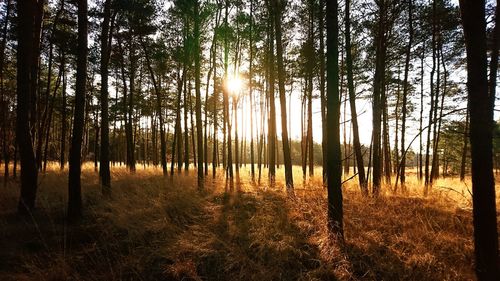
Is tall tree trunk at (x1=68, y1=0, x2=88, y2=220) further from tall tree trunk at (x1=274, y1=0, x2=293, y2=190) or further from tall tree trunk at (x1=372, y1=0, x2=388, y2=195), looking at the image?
tall tree trunk at (x1=372, y1=0, x2=388, y2=195)

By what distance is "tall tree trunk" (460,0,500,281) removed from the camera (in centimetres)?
313

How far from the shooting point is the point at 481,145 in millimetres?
3162

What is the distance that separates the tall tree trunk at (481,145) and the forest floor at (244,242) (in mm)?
672

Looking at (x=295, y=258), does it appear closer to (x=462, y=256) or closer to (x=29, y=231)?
(x=462, y=256)

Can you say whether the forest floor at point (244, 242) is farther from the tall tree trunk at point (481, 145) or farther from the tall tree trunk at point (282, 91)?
the tall tree trunk at point (282, 91)

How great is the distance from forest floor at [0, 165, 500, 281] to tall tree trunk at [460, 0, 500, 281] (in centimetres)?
67

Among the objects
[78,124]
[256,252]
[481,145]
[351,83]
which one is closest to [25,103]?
[78,124]

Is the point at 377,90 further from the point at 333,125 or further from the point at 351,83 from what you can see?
the point at 333,125

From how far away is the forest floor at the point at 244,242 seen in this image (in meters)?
4.12

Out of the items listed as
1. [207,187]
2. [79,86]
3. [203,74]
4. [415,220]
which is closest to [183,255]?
[415,220]

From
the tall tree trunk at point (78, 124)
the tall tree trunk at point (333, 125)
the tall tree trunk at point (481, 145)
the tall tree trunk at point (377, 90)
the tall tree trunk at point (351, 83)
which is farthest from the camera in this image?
the tall tree trunk at point (377, 90)

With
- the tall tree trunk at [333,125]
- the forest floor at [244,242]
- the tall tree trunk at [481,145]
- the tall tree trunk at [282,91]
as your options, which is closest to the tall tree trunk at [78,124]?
the forest floor at [244,242]

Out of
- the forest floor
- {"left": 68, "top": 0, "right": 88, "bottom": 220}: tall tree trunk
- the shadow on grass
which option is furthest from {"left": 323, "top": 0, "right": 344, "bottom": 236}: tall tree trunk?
{"left": 68, "top": 0, "right": 88, "bottom": 220}: tall tree trunk

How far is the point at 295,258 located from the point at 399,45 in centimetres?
1222
